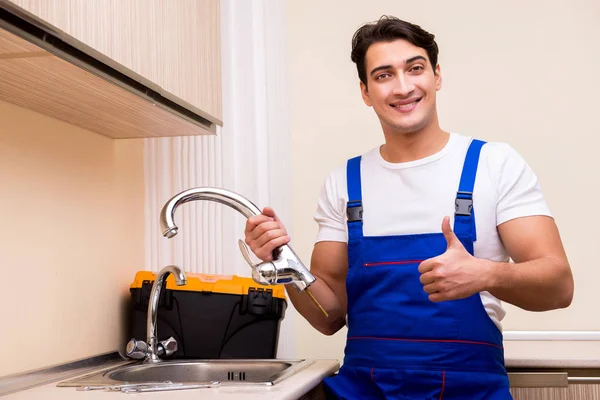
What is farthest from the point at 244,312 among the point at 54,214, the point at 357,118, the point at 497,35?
the point at 497,35

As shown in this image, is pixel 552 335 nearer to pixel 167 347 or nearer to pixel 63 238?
pixel 167 347

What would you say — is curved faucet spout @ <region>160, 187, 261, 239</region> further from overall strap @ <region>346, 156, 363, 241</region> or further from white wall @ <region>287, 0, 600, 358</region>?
white wall @ <region>287, 0, 600, 358</region>

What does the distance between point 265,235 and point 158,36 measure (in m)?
0.52

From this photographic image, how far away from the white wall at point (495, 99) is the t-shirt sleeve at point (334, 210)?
845 millimetres

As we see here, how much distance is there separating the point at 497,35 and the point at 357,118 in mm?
579

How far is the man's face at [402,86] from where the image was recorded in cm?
178

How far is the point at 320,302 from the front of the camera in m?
1.87

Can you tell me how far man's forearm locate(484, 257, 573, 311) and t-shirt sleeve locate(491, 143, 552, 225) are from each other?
4.8 inches

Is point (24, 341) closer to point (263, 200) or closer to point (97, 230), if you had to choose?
point (97, 230)

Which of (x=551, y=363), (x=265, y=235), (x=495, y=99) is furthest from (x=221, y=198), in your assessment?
(x=495, y=99)

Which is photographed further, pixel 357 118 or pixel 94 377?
pixel 357 118

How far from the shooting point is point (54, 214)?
188cm

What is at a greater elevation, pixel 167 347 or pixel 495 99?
pixel 495 99

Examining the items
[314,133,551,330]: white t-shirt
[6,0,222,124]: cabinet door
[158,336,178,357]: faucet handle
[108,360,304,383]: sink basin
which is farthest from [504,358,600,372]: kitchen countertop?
[6,0,222,124]: cabinet door
